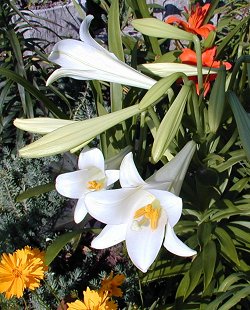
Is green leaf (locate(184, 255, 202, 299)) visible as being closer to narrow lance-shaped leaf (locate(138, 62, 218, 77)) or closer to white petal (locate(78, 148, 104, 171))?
white petal (locate(78, 148, 104, 171))

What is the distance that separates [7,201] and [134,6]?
804mm

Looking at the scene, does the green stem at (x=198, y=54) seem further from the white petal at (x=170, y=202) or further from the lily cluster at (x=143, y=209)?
the white petal at (x=170, y=202)

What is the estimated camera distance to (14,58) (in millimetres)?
2193

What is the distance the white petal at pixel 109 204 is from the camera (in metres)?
1.05

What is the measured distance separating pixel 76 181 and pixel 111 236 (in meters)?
0.21

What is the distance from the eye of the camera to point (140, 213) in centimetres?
113

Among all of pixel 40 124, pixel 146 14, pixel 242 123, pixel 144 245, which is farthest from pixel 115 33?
pixel 144 245

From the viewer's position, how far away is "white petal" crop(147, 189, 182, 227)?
1.00m

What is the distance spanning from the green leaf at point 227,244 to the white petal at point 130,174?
45cm

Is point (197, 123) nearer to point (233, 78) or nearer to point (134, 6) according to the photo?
point (233, 78)

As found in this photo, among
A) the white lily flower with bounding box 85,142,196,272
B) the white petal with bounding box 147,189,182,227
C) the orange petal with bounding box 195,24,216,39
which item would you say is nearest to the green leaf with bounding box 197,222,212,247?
the white lily flower with bounding box 85,142,196,272

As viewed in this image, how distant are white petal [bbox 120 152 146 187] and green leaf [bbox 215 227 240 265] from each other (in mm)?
447

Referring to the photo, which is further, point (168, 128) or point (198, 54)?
point (198, 54)

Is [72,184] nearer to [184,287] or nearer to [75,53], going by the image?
[75,53]
